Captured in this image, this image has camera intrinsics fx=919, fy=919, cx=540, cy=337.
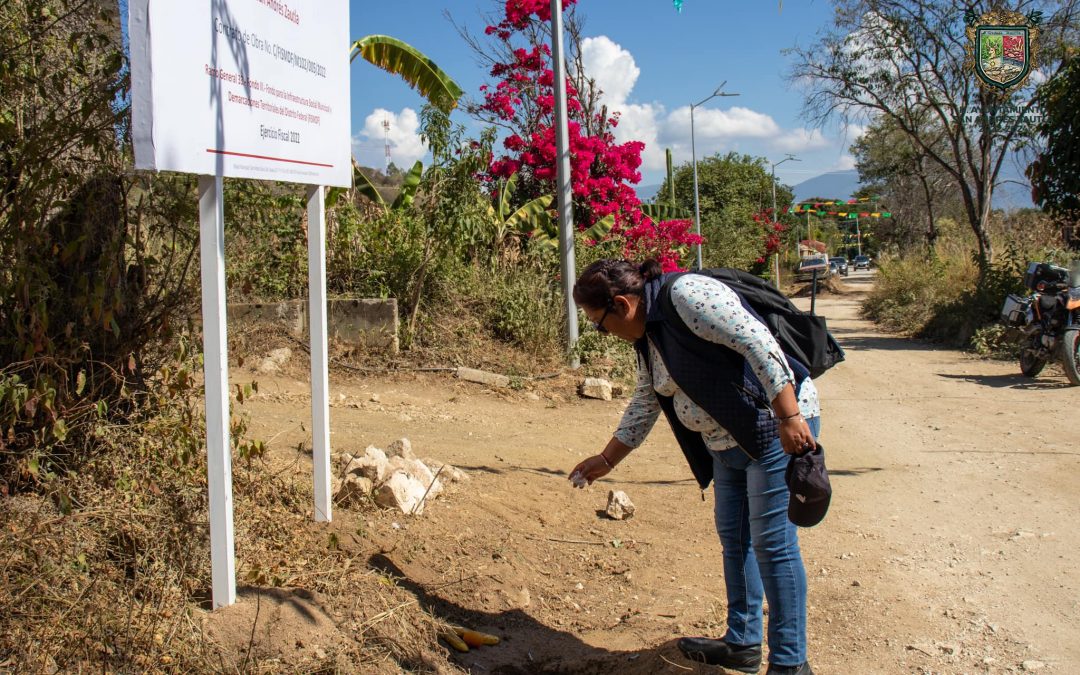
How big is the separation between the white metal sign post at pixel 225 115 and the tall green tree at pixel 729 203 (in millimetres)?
25992

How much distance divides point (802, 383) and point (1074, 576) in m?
2.42

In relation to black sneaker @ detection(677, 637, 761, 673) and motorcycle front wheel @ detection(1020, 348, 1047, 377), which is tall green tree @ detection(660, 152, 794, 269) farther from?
black sneaker @ detection(677, 637, 761, 673)

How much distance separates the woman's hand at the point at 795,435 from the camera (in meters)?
3.12

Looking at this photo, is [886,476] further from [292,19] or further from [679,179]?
[679,179]

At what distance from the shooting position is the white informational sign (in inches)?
125

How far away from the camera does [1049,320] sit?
36.1 feet

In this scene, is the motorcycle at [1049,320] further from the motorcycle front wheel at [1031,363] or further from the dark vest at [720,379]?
the dark vest at [720,379]

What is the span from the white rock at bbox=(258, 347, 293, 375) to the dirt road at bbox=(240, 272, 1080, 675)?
52 cm

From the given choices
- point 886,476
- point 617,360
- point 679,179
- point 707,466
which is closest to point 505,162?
point 617,360

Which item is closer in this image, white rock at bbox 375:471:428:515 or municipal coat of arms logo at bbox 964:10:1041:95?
white rock at bbox 375:471:428:515

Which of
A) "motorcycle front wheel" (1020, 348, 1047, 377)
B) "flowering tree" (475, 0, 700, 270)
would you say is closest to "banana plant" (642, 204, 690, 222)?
"flowering tree" (475, 0, 700, 270)

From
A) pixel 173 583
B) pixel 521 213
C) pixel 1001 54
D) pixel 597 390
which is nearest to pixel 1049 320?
pixel 597 390

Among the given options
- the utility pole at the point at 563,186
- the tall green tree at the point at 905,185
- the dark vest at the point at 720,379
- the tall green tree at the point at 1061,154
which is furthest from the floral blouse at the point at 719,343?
the tall green tree at the point at 905,185

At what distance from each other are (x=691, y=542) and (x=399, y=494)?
1780 mm
